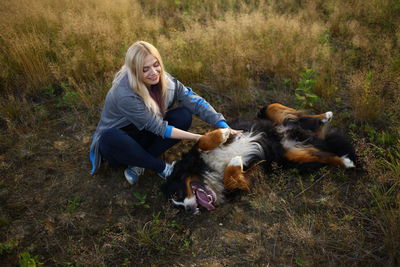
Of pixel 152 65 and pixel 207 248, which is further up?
pixel 152 65

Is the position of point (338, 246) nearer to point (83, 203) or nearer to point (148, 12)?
point (83, 203)

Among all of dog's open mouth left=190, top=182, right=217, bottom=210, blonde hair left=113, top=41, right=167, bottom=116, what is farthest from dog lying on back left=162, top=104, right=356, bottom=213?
blonde hair left=113, top=41, right=167, bottom=116

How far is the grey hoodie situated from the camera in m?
2.56

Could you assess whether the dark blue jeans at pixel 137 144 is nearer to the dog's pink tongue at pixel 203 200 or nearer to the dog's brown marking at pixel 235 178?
the dog's pink tongue at pixel 203 200

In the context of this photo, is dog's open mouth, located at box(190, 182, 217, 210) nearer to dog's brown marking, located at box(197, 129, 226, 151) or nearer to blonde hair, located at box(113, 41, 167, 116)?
dog's brown marking, located at box(197, 129, 226, 151)

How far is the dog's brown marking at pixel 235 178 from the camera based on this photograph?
2.56 meters

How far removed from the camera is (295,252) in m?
2.00

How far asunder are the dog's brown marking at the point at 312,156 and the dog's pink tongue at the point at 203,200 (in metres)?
0.90

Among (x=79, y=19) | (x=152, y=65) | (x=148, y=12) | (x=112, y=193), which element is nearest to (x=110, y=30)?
(x=79, y=19)

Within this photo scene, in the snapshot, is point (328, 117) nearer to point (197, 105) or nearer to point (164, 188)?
point (197, 105)

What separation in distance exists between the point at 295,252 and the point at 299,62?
2830mm

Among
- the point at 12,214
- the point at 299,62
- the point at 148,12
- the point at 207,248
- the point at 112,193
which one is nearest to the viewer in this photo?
the point at 207,248

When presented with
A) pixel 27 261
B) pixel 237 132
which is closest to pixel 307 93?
pixel 237 132

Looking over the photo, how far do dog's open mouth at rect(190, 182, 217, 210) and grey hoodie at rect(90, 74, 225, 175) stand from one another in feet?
1.86
